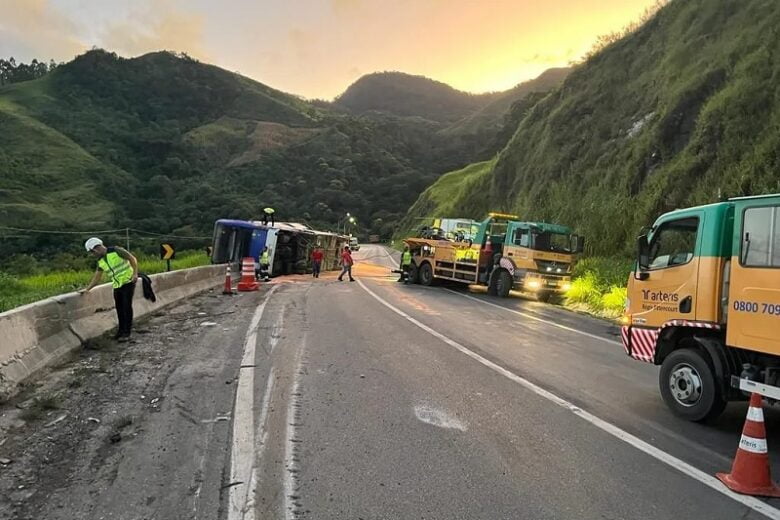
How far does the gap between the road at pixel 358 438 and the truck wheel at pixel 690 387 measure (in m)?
0.19

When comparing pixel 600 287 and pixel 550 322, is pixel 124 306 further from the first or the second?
pixel 600 287

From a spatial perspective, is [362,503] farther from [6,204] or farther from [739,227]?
[6,204]

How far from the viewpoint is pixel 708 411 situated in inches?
227

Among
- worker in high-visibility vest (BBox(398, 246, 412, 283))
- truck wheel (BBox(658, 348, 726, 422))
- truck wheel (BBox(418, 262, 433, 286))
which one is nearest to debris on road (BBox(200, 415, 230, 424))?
truck wheel (BBox(658, 348, 726, 422))

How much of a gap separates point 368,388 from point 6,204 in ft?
255

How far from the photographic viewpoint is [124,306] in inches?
356

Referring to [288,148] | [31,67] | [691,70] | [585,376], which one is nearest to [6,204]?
[288,148]

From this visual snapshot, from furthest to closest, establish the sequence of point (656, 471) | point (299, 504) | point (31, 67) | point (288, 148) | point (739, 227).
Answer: point (31, 67)
point (288, 148)
point (739, 227)
point (656, 471)
point (299, 504)

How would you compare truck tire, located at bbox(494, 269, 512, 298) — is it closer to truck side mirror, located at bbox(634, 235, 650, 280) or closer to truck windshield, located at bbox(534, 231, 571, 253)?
truck windshield, located at bbox(534, 231, 571, 253)

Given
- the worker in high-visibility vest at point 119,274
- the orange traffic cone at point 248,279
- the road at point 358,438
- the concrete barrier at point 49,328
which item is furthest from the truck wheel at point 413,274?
the worker in high-visibility vest at point 119,274

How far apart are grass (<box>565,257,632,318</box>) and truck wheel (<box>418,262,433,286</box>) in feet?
19.6

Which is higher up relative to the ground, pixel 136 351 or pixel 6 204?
pixel 6 204

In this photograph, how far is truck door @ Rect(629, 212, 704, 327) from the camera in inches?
248

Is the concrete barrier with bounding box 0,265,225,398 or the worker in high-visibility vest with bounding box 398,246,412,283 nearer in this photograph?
the concrete barrier with bounding box 0,265,225,398
